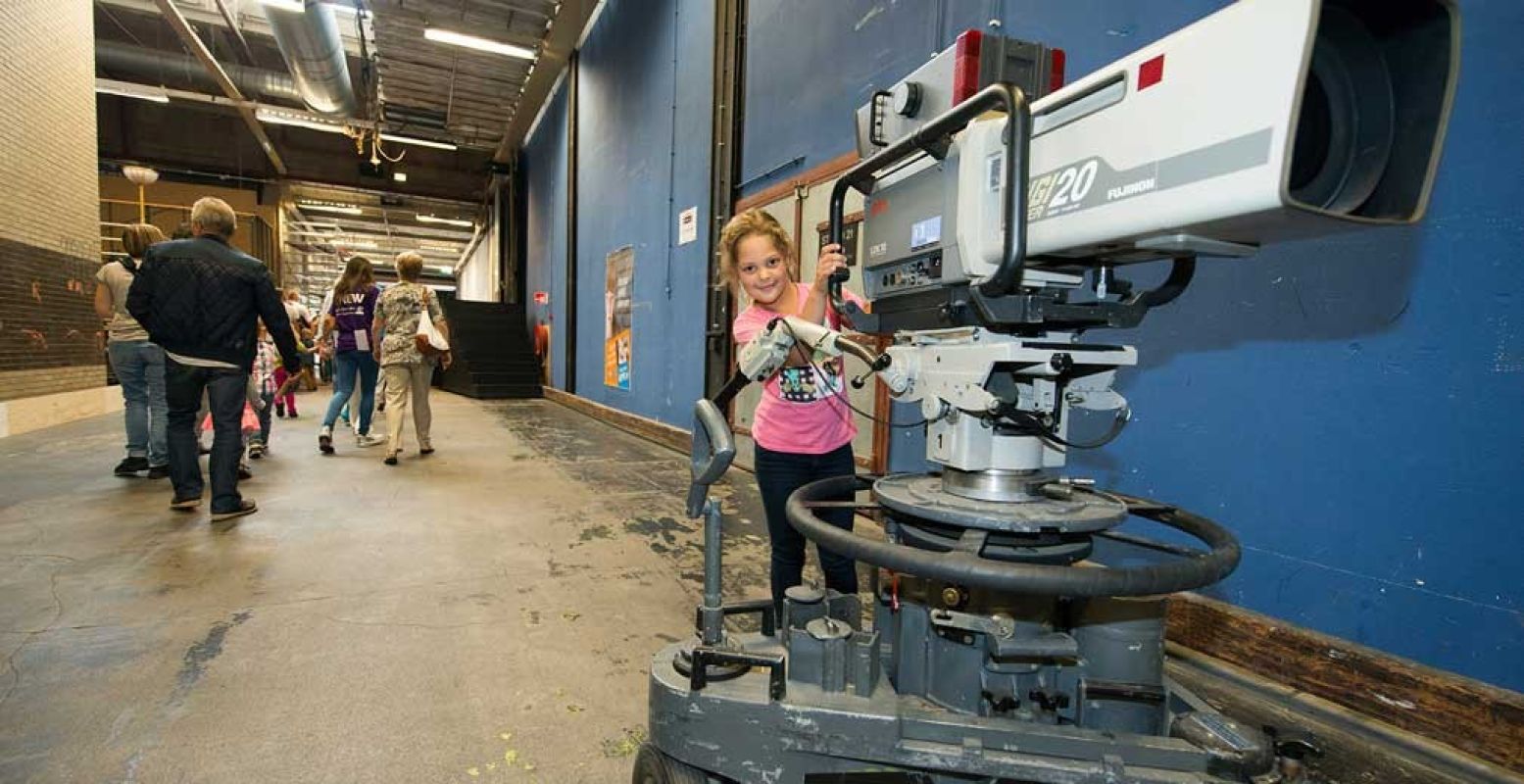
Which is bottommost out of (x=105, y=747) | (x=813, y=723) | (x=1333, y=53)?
(x=105, y=747)

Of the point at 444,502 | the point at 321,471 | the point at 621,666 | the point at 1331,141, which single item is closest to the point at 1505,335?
the point at 1331,141

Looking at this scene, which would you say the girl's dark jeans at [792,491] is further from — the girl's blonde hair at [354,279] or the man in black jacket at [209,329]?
the girl's blonde hair at [354,279]

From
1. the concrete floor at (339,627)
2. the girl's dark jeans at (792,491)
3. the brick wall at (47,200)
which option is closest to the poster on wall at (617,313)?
the concrete floor at (339,627)

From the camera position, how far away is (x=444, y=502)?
3.38 meters

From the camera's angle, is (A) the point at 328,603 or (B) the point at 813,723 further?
(A) the point at 328,603

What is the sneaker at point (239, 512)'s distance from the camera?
2.91 metres

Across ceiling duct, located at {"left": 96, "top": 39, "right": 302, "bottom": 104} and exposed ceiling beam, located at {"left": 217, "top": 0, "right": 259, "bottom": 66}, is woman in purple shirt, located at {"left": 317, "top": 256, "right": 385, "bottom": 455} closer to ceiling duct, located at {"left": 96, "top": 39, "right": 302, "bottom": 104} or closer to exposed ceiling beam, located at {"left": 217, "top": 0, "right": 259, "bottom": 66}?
exposed ceiling beam, located at {"left": 217, "top": 0, "right": 259, "bottom": 66}

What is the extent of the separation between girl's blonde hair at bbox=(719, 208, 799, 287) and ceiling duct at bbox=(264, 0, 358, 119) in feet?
25.0

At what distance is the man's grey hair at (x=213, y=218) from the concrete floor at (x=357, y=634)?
1.31m

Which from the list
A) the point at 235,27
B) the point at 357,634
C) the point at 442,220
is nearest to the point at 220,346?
the point at 357,634

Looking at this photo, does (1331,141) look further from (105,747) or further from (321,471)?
(321,471)

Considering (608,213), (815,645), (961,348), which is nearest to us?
(961,348)

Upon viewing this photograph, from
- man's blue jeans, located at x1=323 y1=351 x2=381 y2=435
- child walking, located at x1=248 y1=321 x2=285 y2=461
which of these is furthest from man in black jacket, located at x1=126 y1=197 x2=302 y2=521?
man's blue jeans, located at x1=323 y1=351 x2=381 y2=435

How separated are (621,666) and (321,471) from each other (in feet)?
10.8
